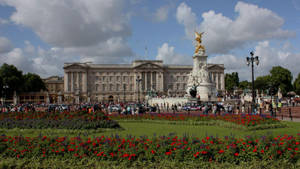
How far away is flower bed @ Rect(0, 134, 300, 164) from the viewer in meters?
8.27

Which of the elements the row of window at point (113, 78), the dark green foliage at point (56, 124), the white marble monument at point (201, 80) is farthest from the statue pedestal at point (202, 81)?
the row of window at point (113, 78)

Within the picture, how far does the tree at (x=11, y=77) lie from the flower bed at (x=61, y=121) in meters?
71.8

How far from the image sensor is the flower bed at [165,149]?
8.27 m

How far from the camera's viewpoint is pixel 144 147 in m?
8.69

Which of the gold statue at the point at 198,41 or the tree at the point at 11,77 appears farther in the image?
the tree at the point at 11,77

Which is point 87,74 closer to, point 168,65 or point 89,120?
point 168,65

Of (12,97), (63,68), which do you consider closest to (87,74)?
(63,68)

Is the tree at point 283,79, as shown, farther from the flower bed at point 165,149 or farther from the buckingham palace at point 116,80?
the flower bed at point 165,149

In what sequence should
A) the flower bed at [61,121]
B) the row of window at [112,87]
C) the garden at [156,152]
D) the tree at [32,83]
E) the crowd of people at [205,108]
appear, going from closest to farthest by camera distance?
the garden at [156,152] < the flower bed at [61,121] < the crowd of people at [205,108] < the tree at [32,83] < the row of window at [112,87]

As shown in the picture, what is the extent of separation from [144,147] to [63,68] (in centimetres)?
10126

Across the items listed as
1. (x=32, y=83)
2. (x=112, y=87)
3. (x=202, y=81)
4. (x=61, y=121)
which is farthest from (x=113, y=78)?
(x=61, y=121)

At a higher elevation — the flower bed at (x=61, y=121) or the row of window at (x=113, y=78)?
the row of window at (x=113, y=78)

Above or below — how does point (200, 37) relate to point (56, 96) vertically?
above

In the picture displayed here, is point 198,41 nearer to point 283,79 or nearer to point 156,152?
point 156,152
